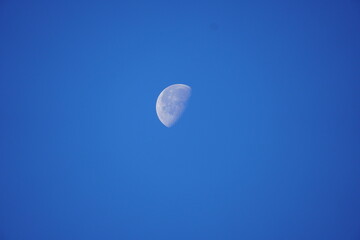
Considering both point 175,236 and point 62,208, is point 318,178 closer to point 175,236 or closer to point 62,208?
point 175,236

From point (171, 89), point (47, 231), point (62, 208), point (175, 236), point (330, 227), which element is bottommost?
point (330, 227)

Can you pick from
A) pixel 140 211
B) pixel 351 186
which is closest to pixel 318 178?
pixel 351 186

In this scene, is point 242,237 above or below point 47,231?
below

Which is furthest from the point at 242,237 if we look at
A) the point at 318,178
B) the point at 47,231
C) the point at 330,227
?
the point at 47,231

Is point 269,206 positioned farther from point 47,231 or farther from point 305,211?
point 47,231

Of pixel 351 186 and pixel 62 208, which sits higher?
pixel 62 208

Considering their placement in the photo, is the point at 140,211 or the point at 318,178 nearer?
the point at 318,178

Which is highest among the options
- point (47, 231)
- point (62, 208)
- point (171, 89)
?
point (171, 89)

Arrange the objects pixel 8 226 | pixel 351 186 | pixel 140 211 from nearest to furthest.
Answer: pixel 351 186, pixel 8 226, pixel 140 211

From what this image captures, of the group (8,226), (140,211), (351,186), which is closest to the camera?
(351,186)
